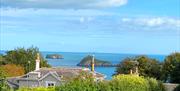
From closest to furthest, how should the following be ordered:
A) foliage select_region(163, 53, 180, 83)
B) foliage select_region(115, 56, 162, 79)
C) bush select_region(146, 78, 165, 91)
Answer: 1. bush select_region(146, 78, 165, 91)
2. foliage select_region(163, 53, 180, 83)
3. foliage select_region(115, 56, 162, 79)

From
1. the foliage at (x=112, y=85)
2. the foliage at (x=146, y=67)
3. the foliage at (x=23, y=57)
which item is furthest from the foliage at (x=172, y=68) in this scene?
the foliage at (x=23, y=57)

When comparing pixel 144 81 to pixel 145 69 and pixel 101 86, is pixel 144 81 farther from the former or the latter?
pixel 145 69

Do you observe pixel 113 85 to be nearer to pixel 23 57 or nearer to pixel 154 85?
pixel 154 85

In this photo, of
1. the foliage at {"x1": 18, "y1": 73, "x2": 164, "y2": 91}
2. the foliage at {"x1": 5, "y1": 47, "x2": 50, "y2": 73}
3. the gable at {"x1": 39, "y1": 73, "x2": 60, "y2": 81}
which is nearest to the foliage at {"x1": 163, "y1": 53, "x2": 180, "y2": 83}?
the gable at {"x1": 39, "y1": 73, "x2": 60, "y2": 81}

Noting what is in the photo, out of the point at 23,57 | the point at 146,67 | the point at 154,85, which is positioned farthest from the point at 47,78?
the point at 23,57

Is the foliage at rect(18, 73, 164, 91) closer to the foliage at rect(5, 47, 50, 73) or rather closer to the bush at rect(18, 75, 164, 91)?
the bush at rect(18, 75, 164, 91)

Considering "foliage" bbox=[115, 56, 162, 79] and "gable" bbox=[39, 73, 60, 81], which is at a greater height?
"foliage" bbox=[115, 56, 162, 79]

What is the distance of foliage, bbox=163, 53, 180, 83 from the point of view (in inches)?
2386

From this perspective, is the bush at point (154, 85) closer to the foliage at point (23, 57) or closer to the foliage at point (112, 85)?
the foliage at point (112, 85)

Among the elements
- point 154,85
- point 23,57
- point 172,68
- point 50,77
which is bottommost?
point 154,85

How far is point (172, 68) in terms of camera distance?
202 ft

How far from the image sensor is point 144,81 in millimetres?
43875

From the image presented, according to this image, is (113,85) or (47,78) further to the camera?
(47,78)

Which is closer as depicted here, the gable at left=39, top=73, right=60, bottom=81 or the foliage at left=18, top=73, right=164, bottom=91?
the foliage at left=18, top=73, right=164, bottom=91
